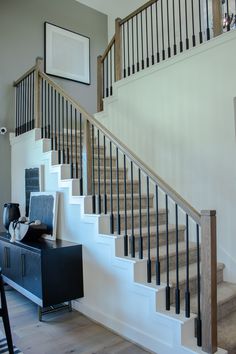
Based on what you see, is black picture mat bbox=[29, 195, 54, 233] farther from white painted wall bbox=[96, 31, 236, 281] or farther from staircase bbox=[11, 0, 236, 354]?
white painted wall bbox=[96, 31, 236, 281]

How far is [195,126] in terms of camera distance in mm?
3797

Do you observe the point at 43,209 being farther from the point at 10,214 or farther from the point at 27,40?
the point at 27,40

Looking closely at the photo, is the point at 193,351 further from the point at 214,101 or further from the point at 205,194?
the point at 214,101

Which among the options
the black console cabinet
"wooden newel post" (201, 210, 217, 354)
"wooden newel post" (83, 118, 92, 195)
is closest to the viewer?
"wooden newel post" (201, 210, 217, 354)

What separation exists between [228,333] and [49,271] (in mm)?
1739

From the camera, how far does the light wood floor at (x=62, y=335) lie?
2662 millimetres

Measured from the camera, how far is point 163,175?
4176 millimetres

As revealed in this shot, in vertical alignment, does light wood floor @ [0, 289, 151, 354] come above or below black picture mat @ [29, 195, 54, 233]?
below

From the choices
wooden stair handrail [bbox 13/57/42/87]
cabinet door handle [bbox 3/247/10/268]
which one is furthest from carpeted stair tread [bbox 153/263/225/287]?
wooden stair handrail [bbox 13/57/42/87]

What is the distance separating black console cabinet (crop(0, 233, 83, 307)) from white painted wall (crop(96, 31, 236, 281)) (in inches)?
63.5

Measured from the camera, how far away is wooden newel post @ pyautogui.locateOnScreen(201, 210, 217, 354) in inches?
88.2

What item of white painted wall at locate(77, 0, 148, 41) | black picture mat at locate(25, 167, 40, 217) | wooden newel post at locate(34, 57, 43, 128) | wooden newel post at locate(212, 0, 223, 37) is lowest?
black picture mat at locate(25, 167, 40, 217)

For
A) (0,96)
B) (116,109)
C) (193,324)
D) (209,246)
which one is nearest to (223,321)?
(193,324)

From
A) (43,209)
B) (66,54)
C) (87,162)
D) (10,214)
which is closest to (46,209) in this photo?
(43,209)
